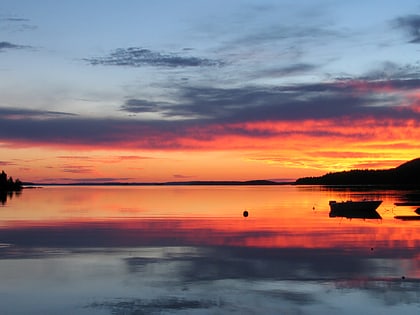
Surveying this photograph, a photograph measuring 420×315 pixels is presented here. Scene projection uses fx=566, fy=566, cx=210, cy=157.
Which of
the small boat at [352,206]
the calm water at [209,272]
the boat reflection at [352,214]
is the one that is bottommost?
the calm water at [209,272]

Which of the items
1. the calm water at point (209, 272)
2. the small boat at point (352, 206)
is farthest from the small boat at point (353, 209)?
the calm water at point (209, 272)

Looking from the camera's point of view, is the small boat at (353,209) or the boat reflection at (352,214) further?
the small boat at (353,209)

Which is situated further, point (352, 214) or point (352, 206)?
point (352, 206)

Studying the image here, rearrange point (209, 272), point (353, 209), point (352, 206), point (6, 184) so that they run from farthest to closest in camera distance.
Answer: point (6, 184) < point (352, 206) < point (353, 209) < point (209, 272)

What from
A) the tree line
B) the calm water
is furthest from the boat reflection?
the tree line

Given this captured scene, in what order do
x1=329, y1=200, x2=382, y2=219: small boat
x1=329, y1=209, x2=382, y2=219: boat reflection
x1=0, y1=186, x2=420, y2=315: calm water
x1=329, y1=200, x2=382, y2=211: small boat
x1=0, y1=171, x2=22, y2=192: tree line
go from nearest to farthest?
x1=0, y1=186, x2=420, y2=315: calm water → x1=329, y1=209, x2=382, y2=219: boat reflection → x1=329, y1=200, x2=382, y2=219: small boat → x1=329, y1=200, x2=382, y2=211: small boat → x1=0, y1=171, x2=22, y2=192: tree line

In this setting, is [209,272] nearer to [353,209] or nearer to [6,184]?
[353,209]

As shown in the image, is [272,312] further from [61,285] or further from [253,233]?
[253,233]

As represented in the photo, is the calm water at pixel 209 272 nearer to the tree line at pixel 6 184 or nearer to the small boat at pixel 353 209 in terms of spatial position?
the small boat at pixel 353 209

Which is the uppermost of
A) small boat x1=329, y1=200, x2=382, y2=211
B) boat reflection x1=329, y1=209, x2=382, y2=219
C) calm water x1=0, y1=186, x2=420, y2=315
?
small boat x1=329, y1=200, x2=382, y2=211

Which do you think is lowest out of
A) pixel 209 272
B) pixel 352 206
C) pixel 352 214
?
pixel 209 272

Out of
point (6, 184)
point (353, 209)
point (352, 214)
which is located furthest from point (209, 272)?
point (6, 184)

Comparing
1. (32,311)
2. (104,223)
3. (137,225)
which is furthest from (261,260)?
(104,223)

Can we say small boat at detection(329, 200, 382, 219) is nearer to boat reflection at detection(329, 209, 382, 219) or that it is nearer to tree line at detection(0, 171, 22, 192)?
boat reflection at detection(329, 209, 382, 219)
